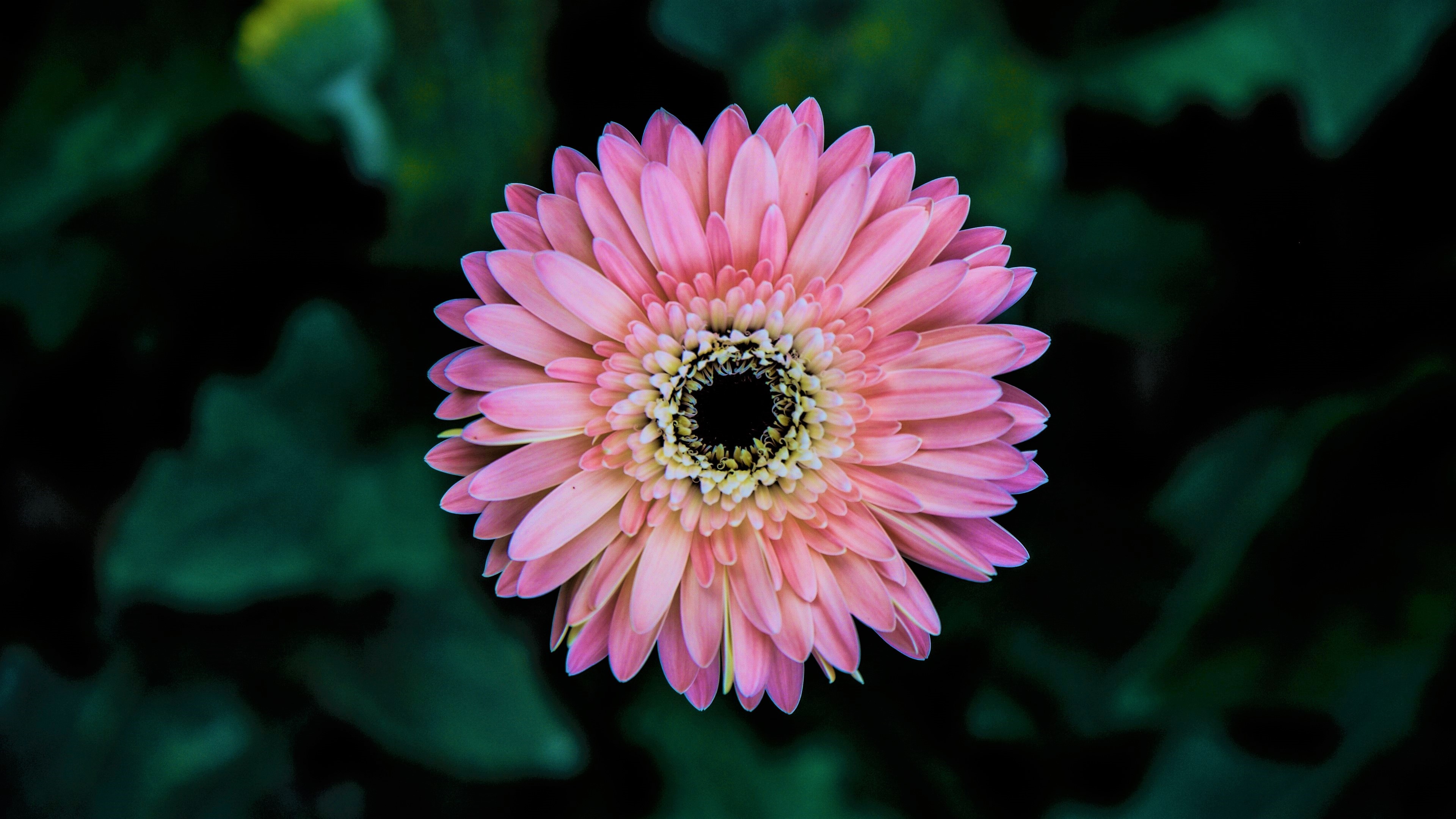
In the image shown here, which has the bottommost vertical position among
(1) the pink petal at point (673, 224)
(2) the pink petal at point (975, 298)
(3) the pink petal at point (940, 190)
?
(1) the pink petal at point (673, 224)

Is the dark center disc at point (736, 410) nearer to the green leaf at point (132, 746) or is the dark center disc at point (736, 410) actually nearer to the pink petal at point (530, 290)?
the pink petal at point (530, 290)

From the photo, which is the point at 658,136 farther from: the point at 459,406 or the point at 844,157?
the point at 459,406

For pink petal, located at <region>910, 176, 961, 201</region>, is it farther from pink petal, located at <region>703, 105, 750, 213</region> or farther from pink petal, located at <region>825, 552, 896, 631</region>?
pink petal, located at <region>825, 552, 896, 631</region>

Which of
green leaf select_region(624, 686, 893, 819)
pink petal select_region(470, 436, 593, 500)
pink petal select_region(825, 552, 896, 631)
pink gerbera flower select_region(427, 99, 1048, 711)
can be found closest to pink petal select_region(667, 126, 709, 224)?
pink gerbera flower select_region(427, 99, 1048, 711)

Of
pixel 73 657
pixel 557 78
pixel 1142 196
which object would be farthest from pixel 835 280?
pixel 73 657

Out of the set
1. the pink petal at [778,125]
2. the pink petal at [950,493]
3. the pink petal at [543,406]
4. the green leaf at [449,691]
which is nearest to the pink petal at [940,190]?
the pink petal at [778,125]

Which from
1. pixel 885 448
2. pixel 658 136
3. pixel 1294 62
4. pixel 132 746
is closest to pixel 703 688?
pixel 885 448

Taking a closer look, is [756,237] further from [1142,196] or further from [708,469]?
[1142,196]
